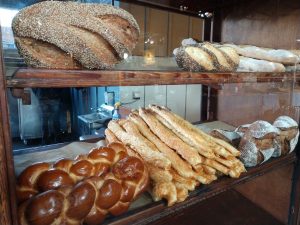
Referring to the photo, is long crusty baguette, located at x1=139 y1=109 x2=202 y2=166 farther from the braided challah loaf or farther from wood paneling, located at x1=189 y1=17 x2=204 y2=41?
wood paneling, located at x1=189 y1=17 x2=204 y2=41

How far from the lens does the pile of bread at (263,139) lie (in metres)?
1.01

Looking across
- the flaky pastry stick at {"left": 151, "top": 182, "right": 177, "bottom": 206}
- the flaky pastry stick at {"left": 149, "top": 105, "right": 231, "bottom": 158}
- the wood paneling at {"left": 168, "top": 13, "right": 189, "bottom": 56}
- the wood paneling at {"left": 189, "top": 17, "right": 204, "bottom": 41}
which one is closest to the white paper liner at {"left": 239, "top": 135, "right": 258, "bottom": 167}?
the flaky pastry stick at {"left": 149, "top": 105, "right": 231, "bottom": 158}

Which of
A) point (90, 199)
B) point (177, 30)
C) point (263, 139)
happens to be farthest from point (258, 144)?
point (90, 199)

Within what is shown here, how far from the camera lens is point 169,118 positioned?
97 centimetres

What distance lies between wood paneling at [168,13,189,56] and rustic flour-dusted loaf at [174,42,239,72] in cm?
20

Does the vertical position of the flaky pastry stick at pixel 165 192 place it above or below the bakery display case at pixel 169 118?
below

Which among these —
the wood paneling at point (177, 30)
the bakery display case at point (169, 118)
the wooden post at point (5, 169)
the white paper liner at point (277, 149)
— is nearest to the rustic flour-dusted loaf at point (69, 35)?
the bakery display case at point (169, 118)

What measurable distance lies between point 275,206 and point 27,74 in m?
1.67

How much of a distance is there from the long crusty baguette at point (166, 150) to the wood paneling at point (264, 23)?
942 mm

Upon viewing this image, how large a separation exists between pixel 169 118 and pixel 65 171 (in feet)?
1.59

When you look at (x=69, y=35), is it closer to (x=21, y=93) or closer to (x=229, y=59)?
(x=21, y=93)

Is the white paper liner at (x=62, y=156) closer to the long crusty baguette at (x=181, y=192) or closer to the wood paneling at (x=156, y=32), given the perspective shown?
the long crusty baguette at (x=181, y=192)

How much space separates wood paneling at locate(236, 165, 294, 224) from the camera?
56.2 inches

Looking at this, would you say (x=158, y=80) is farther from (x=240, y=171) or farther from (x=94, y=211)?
(x=240, y=171)
